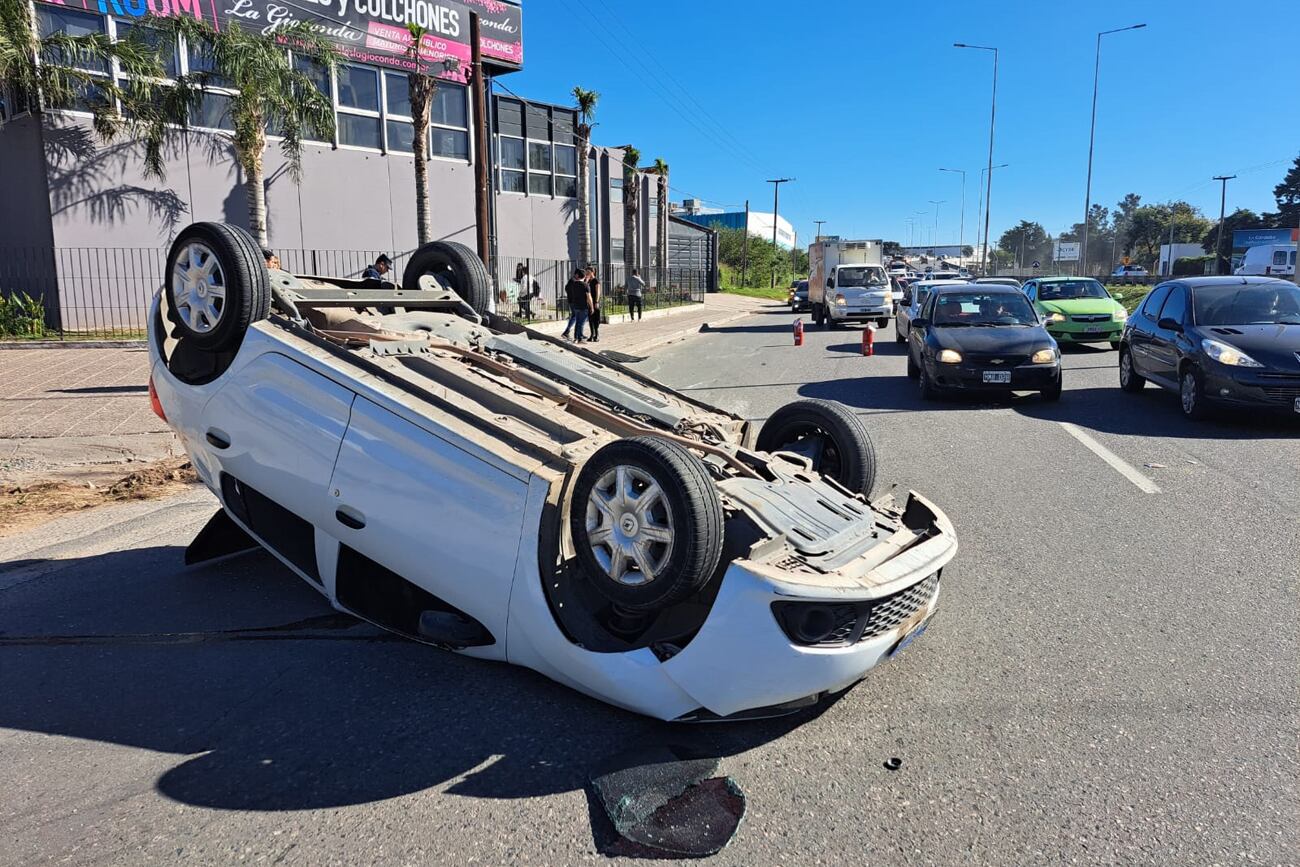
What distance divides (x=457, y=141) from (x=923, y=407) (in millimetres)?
21784

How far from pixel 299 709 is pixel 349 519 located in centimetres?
→ 79

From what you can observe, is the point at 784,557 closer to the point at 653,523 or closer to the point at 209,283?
the point at 653,523

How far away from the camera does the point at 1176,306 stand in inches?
440

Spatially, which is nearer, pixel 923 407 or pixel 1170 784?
pixel 1170 784

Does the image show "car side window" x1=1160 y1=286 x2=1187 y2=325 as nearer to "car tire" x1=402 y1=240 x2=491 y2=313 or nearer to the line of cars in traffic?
the line of cars in traffic

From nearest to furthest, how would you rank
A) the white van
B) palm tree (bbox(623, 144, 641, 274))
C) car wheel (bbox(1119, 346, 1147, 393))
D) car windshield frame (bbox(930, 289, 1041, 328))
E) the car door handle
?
1. the car door handle
2. car wheel (bbox(1119, 346, 1147, 393))
3. car windshield frame (bbox(930, 289, 1041, 328))
4. palm tree (bbox(623, 144, 641, 274))
5. the white van

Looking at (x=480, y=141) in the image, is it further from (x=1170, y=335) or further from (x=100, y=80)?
(x=1170, y=335)

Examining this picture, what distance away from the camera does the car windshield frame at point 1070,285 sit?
1909 cm

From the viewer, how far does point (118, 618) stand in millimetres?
4676

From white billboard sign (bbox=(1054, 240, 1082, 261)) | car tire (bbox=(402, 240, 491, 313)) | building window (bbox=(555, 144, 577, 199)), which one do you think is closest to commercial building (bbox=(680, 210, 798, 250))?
white billboard sign (bbox=(1054, 240, 1082, 261))

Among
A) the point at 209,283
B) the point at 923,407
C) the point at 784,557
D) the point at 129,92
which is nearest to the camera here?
the point at 784,557

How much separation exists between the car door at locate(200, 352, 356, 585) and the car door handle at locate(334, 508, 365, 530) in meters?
0.09

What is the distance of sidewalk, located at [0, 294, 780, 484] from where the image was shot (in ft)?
28.5

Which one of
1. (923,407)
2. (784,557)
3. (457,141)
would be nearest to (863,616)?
(784,557)
